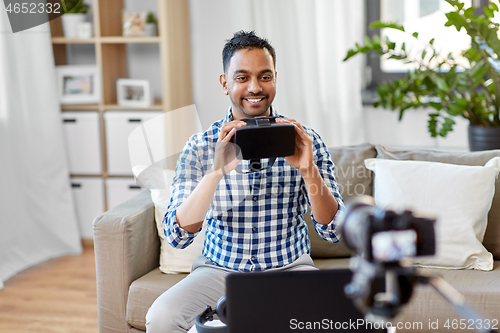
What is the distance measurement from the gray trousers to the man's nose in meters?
0.50

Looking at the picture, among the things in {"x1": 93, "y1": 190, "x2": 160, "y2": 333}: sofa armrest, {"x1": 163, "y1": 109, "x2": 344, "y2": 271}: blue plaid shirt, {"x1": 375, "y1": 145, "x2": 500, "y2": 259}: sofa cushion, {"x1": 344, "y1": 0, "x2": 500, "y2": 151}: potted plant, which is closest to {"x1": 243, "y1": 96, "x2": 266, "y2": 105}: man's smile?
{"x1": 163, "y1": 109, "x2": 344, "y2": 271}: blue plaid shirt

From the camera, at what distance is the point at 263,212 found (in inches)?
58.1

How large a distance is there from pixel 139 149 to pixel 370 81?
5.11 feet

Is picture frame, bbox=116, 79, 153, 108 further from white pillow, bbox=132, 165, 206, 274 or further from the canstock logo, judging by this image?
white pillow, bbox=132, 165, 206, 274

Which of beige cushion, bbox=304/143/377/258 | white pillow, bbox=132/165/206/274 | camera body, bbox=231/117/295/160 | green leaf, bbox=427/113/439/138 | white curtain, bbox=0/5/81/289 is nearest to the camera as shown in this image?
camera body, bbox=231/117/295/160

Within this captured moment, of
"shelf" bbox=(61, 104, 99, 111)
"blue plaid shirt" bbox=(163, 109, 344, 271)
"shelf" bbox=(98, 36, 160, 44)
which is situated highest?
"shelf" bbox=(98, 36, 160, 44)

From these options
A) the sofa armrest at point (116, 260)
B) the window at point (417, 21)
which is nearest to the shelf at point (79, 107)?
the sofa armrest at point (116, 260)

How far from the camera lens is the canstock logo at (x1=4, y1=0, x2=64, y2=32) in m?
2.61

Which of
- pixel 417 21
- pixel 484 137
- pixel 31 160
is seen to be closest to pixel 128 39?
pixel 31 160

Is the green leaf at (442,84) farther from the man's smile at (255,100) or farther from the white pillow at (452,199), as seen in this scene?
the man's smile at (255,100)

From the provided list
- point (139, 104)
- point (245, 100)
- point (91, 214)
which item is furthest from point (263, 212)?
point (91, 214)

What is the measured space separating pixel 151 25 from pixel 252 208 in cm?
163

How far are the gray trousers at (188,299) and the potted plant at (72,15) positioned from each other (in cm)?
190

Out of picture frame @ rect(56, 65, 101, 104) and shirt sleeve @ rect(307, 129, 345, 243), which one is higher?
picture frame @ rect(56, 65, 101, 104)
